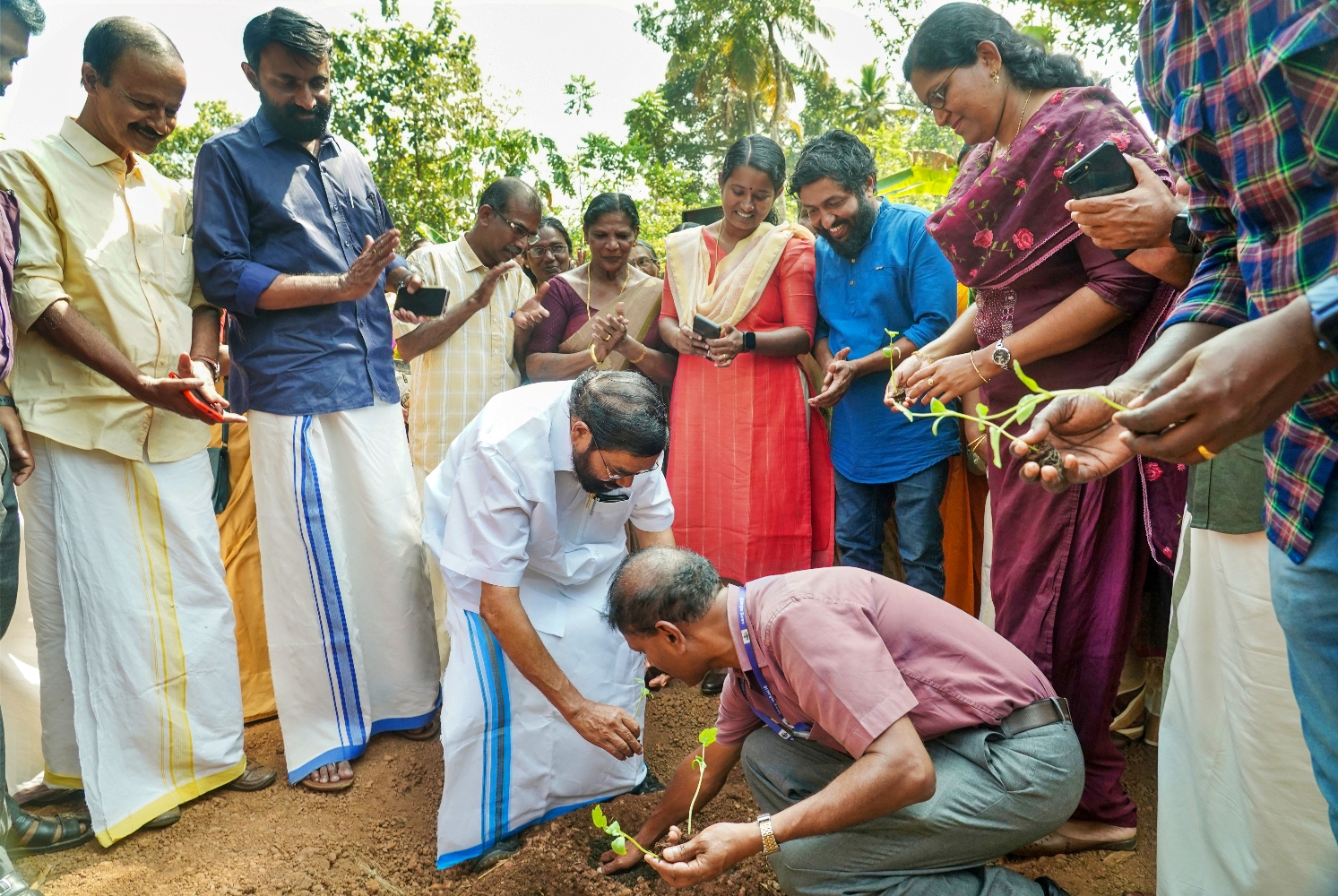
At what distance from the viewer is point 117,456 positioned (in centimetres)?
277

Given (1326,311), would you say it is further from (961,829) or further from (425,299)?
(425,299)

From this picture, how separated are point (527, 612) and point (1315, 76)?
214 centimetres

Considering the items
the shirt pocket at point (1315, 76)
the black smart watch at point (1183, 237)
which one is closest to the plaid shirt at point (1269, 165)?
the shirt pocket at point (1315, 76)

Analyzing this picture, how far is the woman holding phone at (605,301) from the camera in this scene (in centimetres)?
380

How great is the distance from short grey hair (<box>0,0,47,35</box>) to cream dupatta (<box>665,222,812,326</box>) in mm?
2177

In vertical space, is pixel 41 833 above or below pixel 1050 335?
below

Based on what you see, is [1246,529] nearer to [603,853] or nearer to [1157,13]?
[1157,13]

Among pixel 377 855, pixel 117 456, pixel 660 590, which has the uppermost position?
pixel 117 456

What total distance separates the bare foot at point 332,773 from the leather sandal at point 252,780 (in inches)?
5.6

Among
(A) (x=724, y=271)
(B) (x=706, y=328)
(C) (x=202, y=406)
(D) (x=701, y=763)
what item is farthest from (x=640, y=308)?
(D) (x=701, y=763)

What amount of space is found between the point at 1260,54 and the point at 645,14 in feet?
73.1

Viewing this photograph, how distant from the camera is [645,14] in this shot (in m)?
21.3

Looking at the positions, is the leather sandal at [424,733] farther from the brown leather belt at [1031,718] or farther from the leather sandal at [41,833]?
the brown leather belt at [1031,718]

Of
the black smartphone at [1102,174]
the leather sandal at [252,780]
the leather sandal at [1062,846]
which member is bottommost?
the leather sandal at [252,780]
